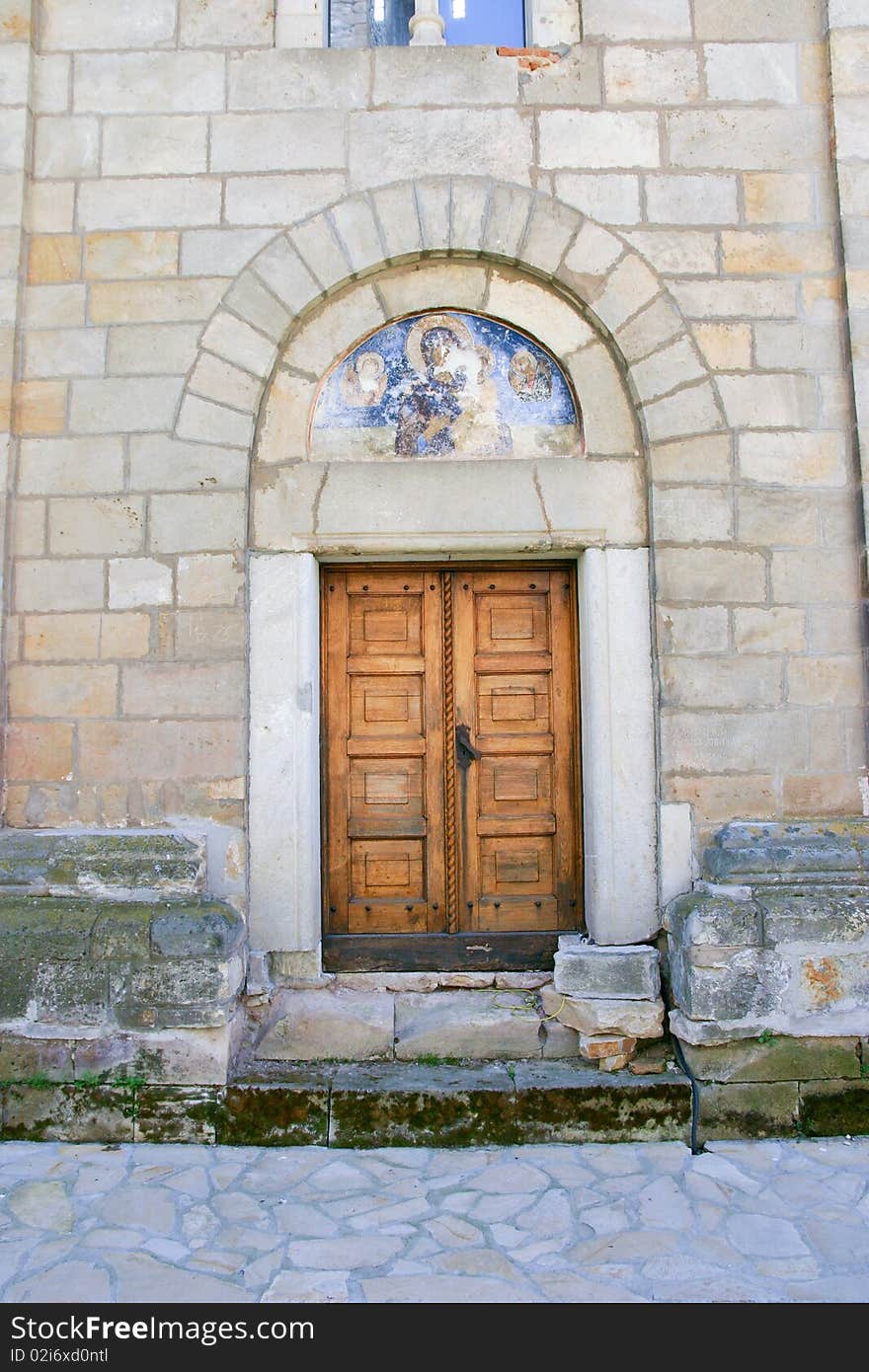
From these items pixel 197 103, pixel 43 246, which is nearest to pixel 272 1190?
pixel 43 246

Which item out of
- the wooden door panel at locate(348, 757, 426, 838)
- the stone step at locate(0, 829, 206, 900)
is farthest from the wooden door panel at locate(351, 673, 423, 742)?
the stone step at locate(0, 829, 206, 900)

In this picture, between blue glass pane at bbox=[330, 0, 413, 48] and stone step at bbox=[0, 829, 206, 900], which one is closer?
stone step at bbox=[0, 829, 206, 900]

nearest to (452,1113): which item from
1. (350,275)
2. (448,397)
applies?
(448,397)

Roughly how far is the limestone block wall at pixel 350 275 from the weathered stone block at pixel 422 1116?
121 centimetres

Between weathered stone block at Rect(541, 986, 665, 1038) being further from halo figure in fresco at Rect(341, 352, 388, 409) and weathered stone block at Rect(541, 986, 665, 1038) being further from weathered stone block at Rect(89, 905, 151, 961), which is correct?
halo figure in fresco at Rect(341, 352, 388, 409)

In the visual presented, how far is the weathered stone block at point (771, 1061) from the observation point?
12.3ft

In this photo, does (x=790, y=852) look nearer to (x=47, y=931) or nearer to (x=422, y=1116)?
(x=422, y=1116)

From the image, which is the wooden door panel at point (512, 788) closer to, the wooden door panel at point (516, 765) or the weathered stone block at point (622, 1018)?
the wooden door panel at point (516, 765)

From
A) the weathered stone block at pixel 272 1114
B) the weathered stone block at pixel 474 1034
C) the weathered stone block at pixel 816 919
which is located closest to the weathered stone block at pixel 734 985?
the weathered stone block at pixel 816 919

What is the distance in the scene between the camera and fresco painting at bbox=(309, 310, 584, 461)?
429 cm

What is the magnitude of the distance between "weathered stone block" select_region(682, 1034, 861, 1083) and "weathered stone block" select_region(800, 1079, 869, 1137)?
0.04 meters

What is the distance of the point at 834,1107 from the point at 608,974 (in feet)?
3.11

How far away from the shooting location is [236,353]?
4184 millimetres

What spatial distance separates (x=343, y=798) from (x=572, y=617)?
4.20 feet
